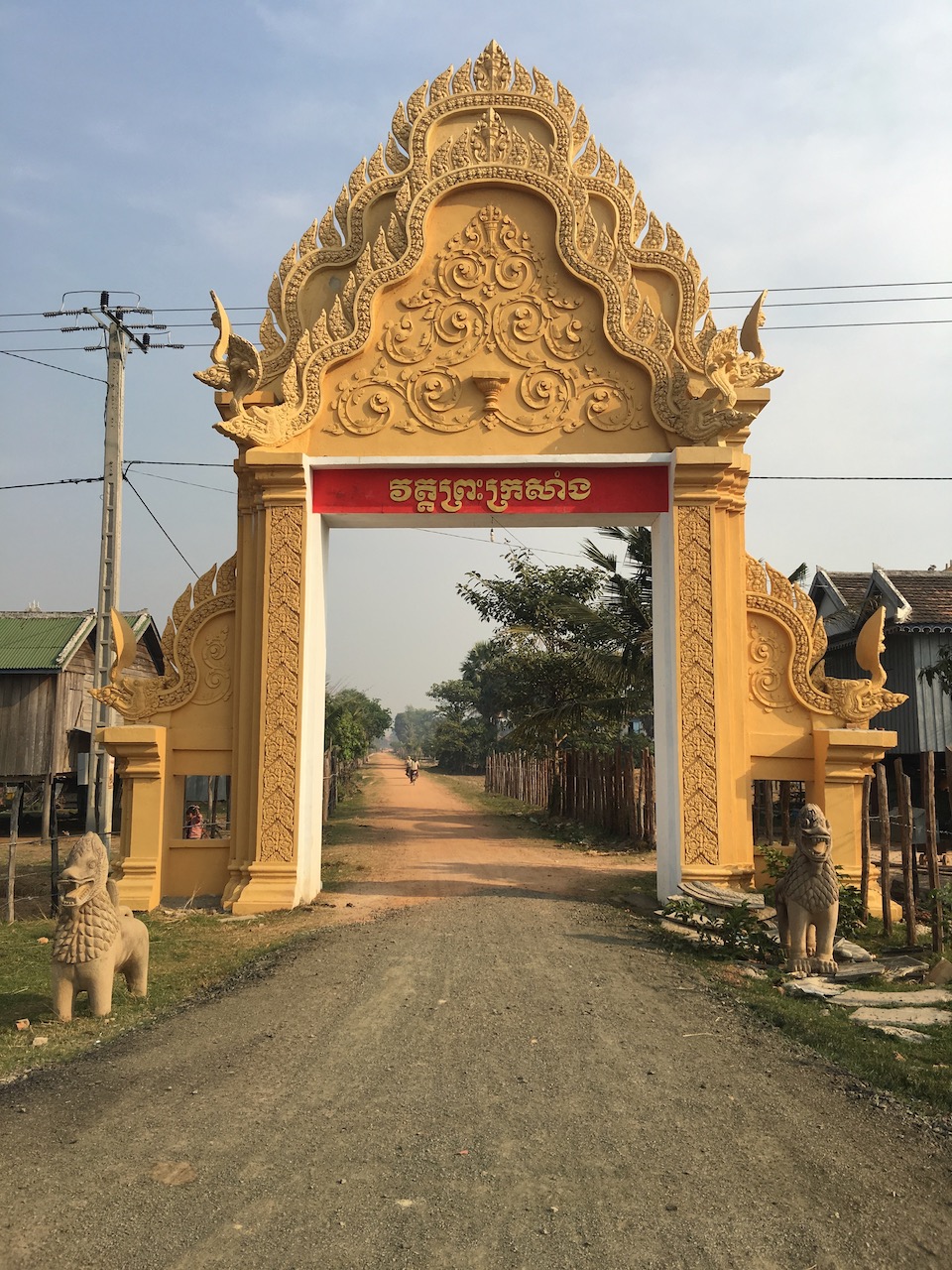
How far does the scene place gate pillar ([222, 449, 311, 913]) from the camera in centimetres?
1007

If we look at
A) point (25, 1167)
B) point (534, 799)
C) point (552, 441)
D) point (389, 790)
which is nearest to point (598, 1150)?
point (25, 1167)

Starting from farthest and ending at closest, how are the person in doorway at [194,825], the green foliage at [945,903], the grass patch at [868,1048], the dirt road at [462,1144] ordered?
the person in doorway at [194,825], the green foliage at [945,903], the grass patch at [868,1048], the dirt road at [462,1144]

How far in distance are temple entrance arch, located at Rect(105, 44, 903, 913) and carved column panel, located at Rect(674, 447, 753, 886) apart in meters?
0.02

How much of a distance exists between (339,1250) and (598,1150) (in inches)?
50.0

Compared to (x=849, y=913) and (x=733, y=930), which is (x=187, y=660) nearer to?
(x=733, y=930)

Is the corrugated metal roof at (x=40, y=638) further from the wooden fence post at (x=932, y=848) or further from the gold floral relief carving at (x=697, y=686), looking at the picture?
the wooden fence post at (x=932, y=848)

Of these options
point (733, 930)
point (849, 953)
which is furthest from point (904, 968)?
point (733, 930)

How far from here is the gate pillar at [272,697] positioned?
1007cm

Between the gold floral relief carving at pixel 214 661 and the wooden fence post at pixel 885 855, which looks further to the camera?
the gold floral relief carving at pixel 214 661

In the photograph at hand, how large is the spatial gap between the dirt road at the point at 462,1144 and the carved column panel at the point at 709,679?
10.5 feet

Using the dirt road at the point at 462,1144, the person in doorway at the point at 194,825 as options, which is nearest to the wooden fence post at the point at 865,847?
the dirt road at the point at 462,1144

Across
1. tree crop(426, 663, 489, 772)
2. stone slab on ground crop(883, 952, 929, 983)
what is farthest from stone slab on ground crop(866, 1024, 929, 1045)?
tree crop(426, 663, 489, 772)

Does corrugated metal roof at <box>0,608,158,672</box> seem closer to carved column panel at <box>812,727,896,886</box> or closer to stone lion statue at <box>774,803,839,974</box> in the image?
carved column panel at <box>812,727,896,886</box>

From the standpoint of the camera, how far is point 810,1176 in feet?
12.4
